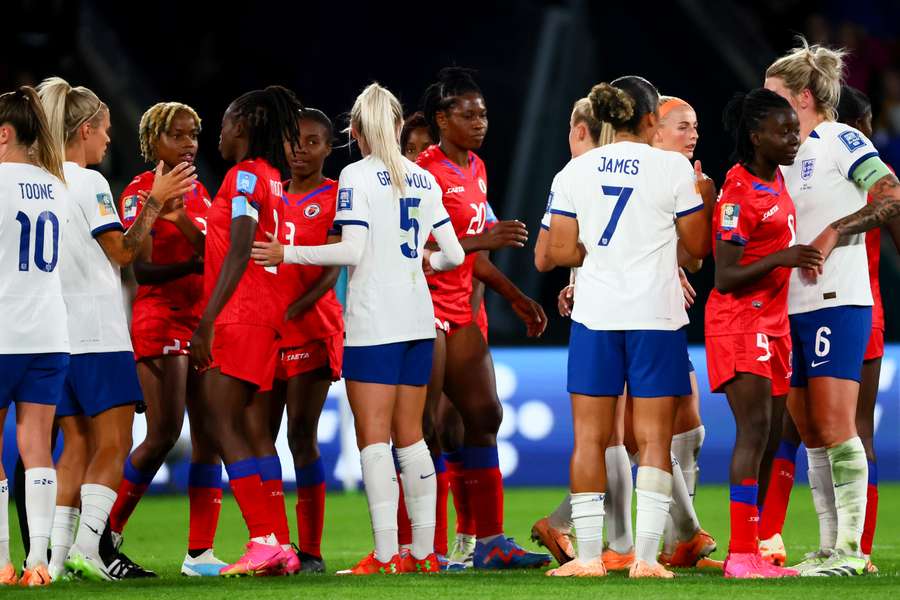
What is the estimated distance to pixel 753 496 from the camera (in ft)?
20.0

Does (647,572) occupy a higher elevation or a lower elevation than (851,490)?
lower

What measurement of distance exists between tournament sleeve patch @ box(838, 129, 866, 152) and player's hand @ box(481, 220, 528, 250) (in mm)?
1525

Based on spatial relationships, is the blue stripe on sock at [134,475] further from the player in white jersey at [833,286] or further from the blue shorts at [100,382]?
the player in white jersey at [833,286]

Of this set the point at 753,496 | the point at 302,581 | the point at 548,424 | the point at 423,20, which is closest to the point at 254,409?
the point at 302,581

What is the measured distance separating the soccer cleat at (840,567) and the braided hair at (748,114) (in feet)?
5.85

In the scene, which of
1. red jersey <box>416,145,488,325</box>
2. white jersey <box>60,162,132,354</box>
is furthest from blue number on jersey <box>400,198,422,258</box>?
white jersey <box>60,162,132,354</box>

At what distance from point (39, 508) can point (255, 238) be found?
1499mm

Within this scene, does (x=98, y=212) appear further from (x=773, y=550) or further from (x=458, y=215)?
(x=773, y=550)

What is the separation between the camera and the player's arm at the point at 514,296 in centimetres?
733

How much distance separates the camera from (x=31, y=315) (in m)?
6.04

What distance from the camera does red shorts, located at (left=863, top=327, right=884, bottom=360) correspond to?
6.94 m

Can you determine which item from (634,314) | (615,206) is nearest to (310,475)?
(634,314)

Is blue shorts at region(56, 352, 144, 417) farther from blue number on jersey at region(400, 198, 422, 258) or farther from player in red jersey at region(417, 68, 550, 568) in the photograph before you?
player in red jersey at region(417, 68, 550, 568)

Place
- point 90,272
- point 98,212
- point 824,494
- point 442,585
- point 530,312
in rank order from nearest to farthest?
point 442,585, point 98,212, point 90,272, point 824,494, point 530,312
